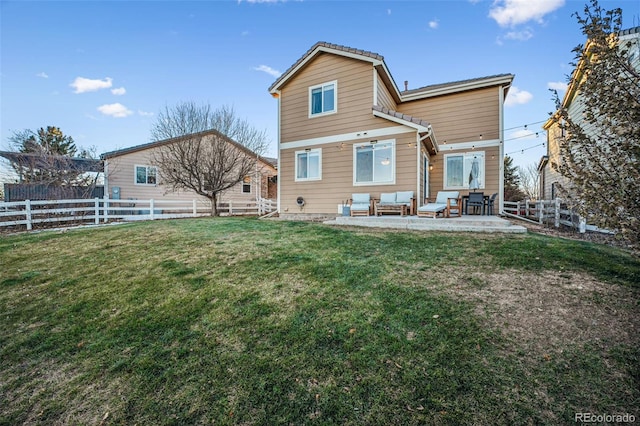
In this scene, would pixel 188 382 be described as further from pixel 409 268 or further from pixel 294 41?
pixel 294 41

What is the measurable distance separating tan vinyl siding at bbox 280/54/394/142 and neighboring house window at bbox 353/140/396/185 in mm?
751

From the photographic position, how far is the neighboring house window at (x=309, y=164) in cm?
1098

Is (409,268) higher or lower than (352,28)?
lower

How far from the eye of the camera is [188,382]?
2221 millimetres

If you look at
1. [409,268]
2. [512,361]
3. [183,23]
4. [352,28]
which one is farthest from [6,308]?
[352,28]

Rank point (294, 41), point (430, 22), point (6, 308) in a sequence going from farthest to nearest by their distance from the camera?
point (294, 41)
point (430, 22)
point (6, 308)

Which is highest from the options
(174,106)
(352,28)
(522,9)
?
(352,28)

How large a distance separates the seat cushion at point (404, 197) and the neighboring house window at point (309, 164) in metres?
3.32

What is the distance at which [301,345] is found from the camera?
2553mm

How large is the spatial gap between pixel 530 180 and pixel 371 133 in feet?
75.5

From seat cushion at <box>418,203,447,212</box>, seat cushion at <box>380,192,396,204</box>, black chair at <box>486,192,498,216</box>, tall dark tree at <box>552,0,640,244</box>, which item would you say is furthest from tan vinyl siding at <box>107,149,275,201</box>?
tall dark tree at <box>552,0,640,244</box>

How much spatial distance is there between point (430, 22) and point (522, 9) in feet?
10.6

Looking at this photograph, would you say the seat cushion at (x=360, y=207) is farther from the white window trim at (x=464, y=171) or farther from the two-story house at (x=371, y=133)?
the white window trim at (x=464, y=171)

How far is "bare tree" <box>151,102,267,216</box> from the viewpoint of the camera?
1345 centimetres
